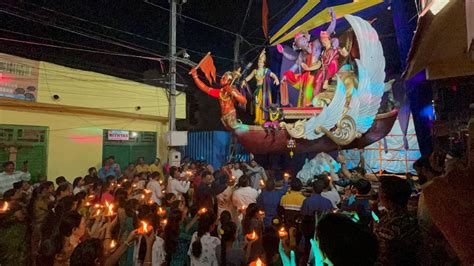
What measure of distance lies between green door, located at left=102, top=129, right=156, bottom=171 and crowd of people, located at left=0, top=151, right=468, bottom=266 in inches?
280

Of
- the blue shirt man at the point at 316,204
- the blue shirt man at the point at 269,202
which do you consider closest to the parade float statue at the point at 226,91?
the blue shirt man at the point at 269,202

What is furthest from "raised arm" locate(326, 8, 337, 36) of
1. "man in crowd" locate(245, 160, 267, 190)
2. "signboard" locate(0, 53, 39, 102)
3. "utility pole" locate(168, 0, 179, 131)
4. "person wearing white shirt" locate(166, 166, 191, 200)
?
"signboard" locate(0, 53, 39, 102)

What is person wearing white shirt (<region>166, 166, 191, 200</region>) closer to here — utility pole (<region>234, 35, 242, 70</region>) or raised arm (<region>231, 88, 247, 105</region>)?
raised arm (<region>231, 88, 247, 105</region>)

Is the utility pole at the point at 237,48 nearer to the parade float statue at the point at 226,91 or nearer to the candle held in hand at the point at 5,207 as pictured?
the parade float statue at the point at 226,91

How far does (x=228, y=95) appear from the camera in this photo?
11.2 meters

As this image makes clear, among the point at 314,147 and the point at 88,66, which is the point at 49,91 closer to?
the point at 88,66

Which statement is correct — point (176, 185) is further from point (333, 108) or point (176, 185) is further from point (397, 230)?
point (333, 108)

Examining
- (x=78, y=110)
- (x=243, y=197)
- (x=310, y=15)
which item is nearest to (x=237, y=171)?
(x=243, y=197)

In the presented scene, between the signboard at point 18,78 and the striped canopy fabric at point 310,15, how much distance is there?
8993mm

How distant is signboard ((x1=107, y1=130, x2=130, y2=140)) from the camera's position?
1343 cm

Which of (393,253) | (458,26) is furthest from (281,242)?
(458,26)

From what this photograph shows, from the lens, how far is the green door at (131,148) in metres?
13.5

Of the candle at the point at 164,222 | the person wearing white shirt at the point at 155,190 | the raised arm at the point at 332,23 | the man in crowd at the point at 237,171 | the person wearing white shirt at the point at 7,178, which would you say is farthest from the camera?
the raised arm at the point at 332,23

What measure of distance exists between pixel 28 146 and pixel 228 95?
7.32m
